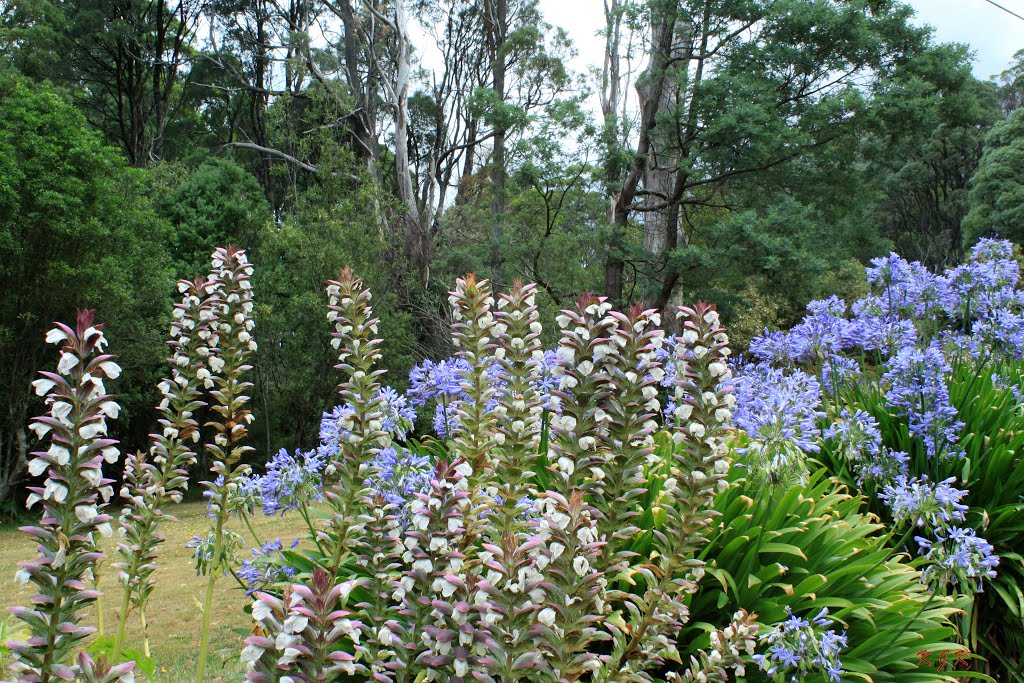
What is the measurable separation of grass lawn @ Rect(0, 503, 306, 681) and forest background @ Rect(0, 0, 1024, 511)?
12.3 ft

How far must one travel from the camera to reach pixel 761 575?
311 centimetres

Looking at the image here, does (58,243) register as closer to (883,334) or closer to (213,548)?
(213,548)

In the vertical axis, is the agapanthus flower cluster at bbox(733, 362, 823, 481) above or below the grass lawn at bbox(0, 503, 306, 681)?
above

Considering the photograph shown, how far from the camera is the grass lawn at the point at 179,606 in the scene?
5438 millimetres

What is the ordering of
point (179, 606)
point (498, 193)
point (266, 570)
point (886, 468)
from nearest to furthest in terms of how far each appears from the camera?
point (266, 570) → point (886, 468) → point (179, 606) → point (498, 193)

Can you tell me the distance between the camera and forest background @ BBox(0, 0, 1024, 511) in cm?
1297

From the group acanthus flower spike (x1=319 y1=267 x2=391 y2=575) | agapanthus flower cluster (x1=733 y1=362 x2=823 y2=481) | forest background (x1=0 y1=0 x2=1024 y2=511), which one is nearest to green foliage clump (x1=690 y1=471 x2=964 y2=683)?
agapanthus flower cluster (x1=733 y1=362 x2=823 y2=481)

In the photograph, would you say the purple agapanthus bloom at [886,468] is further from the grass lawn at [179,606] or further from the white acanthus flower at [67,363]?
the white acanthus flower at [67,363]

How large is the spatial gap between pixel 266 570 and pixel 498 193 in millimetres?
16085

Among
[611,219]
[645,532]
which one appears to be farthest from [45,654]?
[611,219]

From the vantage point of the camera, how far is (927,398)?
4.12 meters

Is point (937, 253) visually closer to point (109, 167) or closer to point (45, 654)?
point (109, 167)

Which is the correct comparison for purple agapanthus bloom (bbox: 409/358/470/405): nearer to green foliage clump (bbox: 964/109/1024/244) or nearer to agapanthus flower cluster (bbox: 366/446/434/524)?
agapanthus flower cluster (bbox: 366/446/434/524)

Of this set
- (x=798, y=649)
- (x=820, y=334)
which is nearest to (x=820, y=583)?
(x=798, y=649)
